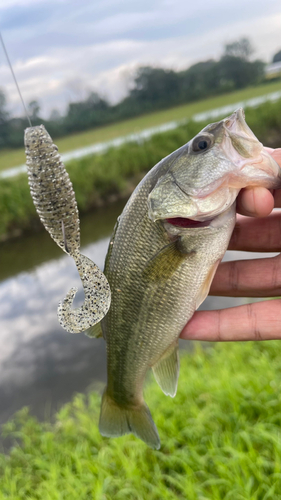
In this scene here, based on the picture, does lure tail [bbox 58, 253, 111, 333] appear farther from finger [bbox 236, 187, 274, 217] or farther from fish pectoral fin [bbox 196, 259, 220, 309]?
finger [bbox 236, 187, 274, 217]

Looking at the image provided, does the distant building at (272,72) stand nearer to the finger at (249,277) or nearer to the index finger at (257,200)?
the finger at (249,277)

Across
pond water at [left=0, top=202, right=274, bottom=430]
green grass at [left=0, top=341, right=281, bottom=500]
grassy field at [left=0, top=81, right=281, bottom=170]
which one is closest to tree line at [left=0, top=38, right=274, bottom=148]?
grassy field at [left=0, top=81, right=281, bottom=170]

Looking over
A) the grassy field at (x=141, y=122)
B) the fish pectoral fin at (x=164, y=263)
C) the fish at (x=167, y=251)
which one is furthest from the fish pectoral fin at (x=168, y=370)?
the grassy field at (x=141, y=122)

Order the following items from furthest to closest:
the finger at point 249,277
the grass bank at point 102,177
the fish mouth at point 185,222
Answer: the grass bank at point 102,177
the finger at point 249,277
the fish mouth at point 185,222

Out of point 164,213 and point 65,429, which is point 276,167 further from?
point 65,429

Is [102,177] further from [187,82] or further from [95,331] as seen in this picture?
[187,82]

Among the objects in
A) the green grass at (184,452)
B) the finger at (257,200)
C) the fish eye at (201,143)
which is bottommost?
the green grass at (184,452)

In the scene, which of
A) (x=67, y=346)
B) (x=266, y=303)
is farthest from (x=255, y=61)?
(x=266, y=303)
